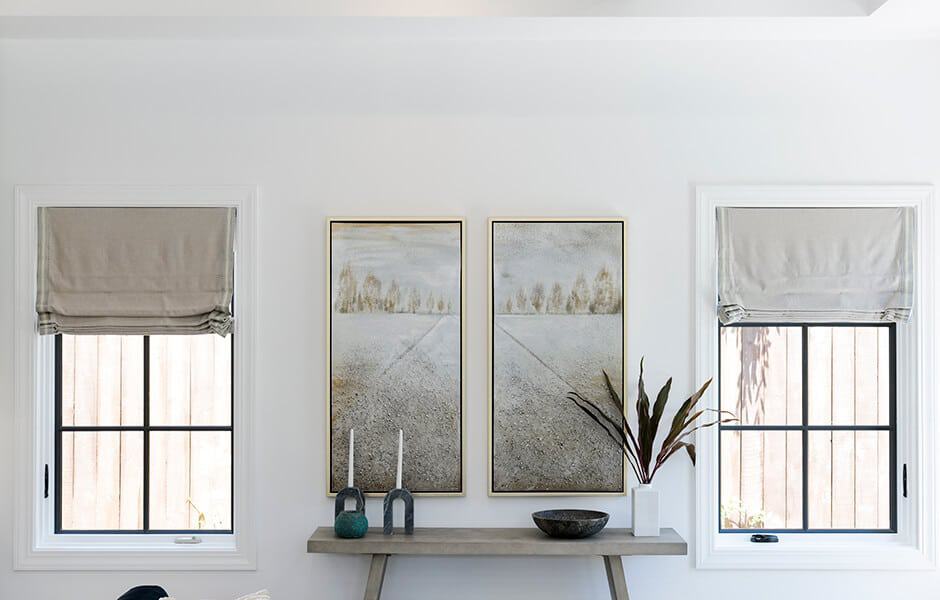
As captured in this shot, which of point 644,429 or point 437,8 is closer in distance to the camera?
point 437,8

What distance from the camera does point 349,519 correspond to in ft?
10.3

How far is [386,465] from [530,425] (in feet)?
1.88

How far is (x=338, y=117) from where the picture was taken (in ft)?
11.0

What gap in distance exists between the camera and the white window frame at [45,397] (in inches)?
130

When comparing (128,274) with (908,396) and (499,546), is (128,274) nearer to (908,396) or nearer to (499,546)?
(499,546)

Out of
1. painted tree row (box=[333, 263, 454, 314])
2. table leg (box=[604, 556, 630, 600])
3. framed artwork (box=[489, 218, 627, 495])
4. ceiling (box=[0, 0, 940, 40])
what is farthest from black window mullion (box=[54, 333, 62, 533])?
table leg (box=[604, 556, 630, 600])

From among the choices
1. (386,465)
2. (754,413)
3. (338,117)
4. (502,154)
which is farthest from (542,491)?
(338,117)

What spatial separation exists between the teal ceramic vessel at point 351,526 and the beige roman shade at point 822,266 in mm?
1580

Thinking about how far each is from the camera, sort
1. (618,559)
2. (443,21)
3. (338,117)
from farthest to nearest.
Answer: (338,117)
(618,559)
(443,21)

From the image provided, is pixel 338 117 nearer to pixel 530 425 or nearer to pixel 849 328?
pixel 530 425

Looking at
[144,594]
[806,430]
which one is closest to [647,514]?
[806,430]

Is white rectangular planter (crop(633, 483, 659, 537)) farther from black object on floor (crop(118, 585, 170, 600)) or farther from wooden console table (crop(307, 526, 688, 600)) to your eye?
black object on floor (crop(118, 585, 170, 600))

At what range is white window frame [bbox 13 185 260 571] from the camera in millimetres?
3303

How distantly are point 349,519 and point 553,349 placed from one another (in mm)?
988
